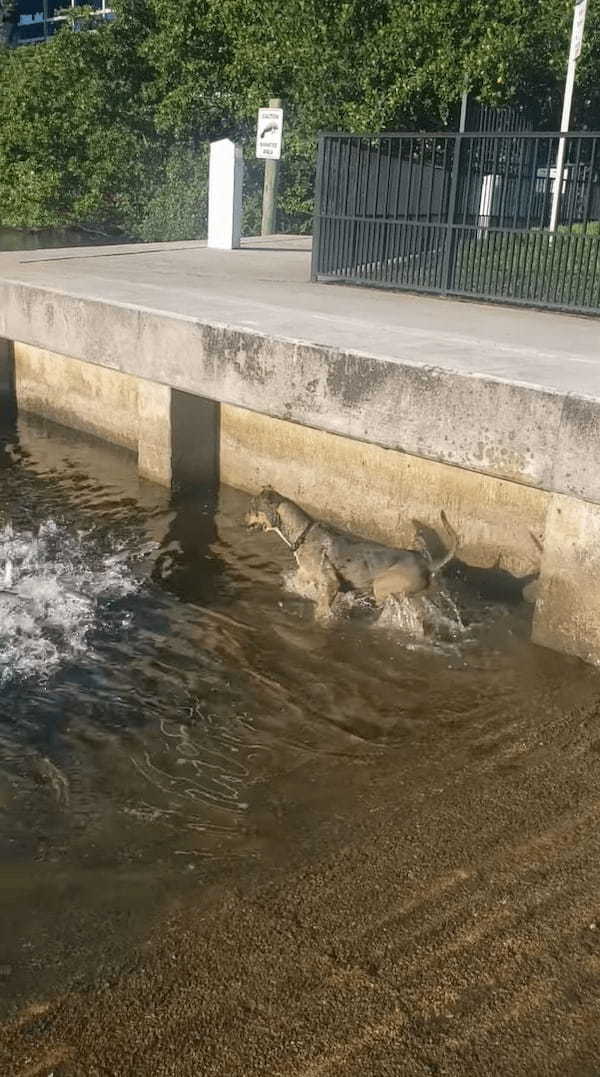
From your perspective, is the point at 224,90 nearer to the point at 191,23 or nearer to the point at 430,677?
the point at 191,23

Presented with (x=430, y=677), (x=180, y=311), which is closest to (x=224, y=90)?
(x=180, y=311)

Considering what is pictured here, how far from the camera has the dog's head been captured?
734 centimetres

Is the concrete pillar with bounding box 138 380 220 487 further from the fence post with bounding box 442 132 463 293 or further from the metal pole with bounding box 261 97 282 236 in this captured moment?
the metal pole with bounding box 261 97 282 236

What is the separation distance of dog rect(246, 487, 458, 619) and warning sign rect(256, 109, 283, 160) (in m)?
10.9

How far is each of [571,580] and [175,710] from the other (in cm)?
242

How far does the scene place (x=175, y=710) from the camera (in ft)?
17.6

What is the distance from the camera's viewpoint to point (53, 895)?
3867 millimetres

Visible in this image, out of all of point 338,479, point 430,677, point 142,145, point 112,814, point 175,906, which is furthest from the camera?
point 142,145

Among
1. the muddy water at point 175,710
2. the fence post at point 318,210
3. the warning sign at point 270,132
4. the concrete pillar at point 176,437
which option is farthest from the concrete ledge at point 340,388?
the warning sign at point 270,132

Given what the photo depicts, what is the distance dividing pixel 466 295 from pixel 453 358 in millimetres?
4041

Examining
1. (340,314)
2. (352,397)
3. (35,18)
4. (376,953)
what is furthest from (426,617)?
(35,18)

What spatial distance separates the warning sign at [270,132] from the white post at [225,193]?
0.63 meters

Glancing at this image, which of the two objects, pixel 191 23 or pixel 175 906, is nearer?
pixel 175 906

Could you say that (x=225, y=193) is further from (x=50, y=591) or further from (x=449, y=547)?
(x=50, y=591)
